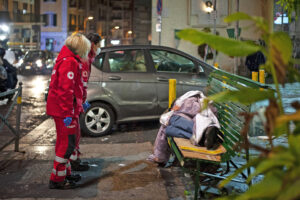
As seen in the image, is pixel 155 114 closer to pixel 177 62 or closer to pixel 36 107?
pixel 177 62

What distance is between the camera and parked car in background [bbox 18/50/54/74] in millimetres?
29969

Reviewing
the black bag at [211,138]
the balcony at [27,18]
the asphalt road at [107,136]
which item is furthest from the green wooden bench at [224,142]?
the balcony at [27,18]

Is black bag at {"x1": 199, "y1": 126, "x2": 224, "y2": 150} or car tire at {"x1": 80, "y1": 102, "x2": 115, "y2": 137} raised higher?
black bag at {"x1": 199, "y1": 126, "x2": 224, "y2": 150}

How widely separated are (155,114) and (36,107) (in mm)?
5547

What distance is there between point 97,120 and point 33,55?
23021 mm

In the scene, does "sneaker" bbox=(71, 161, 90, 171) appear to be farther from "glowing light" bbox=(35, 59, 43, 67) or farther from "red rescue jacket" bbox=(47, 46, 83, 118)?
"glowing light" bbox=(35, 59, 43, 67)

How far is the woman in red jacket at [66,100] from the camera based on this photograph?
17.2 feet

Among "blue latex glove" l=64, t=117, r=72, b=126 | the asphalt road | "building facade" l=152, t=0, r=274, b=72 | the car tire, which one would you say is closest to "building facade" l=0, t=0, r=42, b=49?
"building facade" l=152, t=0, r=274, b=72

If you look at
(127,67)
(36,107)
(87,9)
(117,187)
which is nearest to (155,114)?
(127,67)

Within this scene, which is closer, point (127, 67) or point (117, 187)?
point (117, 187)

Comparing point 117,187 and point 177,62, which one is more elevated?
point 177,62

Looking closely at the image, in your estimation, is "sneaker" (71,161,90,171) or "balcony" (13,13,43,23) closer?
"sneaker" (71,161,90,171)

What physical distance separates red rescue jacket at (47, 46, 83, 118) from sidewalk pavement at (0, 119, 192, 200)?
88 centimetres

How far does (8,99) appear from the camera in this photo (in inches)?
593
